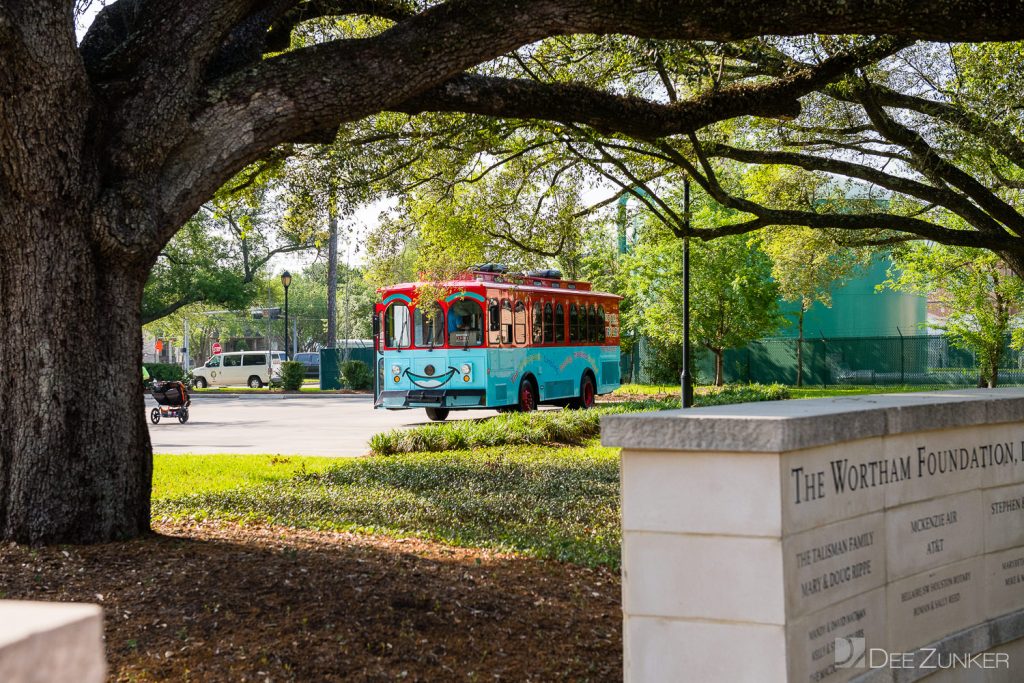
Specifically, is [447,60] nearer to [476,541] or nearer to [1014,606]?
[476,541]

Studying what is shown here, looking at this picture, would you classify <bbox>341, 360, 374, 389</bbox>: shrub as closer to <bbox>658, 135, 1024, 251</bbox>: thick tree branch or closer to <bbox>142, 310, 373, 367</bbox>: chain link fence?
<bbox>658, 135, 1024, 251</bbox>: thick tree branch

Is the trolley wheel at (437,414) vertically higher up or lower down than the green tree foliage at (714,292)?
lower down

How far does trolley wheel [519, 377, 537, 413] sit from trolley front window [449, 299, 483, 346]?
6.99 feet

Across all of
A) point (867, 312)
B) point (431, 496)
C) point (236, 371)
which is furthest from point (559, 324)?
point (236, 371)

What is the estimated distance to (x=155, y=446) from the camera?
20.3 metres

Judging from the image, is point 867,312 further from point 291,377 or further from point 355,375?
point 291,377

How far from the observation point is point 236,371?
5600 centimetres

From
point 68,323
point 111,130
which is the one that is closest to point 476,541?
point 68,323

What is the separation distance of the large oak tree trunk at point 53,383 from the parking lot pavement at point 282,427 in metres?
10.5

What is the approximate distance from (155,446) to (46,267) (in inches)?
531

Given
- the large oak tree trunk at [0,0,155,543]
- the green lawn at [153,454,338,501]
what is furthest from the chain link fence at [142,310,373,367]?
the large oak tree trunk at [0,0,155,543]

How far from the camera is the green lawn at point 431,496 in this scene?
9.48m

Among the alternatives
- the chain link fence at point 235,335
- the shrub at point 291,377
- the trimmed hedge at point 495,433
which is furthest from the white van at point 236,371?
the trimmed hedge at point 495,433

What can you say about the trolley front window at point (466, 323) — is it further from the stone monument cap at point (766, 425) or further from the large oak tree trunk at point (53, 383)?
the stone monument cap at point (766, 425)
